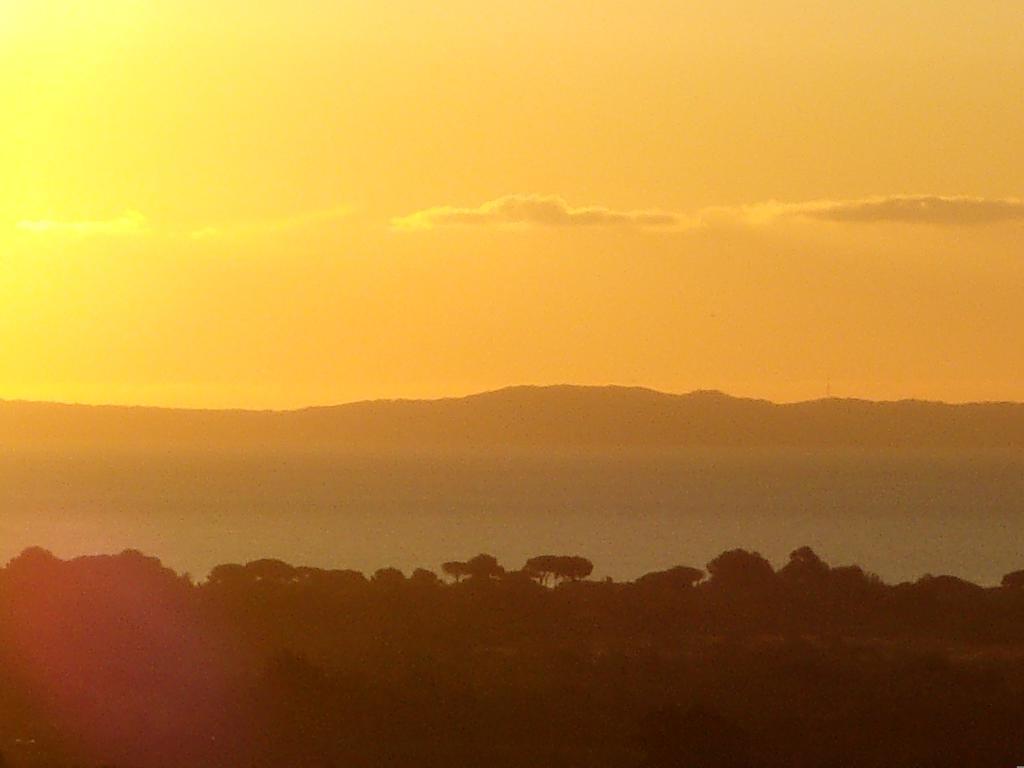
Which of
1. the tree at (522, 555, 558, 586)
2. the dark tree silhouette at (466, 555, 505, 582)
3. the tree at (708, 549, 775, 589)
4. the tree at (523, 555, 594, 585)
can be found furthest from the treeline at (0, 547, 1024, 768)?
the tree at (523, 555, 594, 585)

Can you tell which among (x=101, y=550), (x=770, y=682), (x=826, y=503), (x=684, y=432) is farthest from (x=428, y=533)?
(x=770, y=682)

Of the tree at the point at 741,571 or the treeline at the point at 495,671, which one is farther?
the tree at the point at 741,571

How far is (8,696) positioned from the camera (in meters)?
30.3

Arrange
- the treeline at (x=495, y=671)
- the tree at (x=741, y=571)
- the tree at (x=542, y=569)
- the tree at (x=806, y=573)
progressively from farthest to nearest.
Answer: the tree at (x=542, y=569)
the tree at (x=806, y=573)
the tree at (x=741, y=571)
the treeline at (x=495, y=671)

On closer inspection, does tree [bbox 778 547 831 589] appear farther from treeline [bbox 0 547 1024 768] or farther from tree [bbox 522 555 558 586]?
tree [bbox 522 555 558 586]

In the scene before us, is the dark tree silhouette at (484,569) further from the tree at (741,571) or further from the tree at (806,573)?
the tree at (806,573)

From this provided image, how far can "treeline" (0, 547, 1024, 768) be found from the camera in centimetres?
2650

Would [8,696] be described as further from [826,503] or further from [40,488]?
[40,488]

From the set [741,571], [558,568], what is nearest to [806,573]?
[741,571]

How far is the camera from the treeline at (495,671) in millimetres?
26500

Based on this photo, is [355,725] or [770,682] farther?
[770,682]

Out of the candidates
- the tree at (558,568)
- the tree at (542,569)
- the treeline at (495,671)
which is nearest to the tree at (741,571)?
the treeline at (495,671)

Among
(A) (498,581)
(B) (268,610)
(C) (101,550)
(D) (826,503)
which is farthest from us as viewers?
(D) (826,503)

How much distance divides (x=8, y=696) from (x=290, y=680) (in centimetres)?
443
